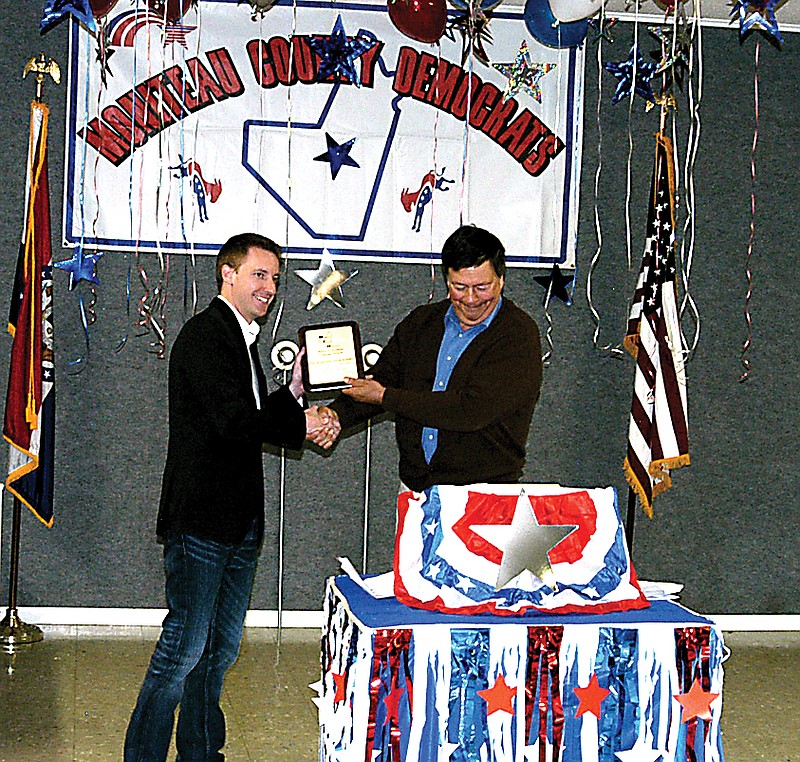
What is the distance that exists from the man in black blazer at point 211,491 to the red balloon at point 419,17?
192 centimetres

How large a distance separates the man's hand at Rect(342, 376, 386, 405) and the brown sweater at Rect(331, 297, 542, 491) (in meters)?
0.03

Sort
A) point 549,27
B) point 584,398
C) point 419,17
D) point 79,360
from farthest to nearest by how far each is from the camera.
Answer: point 584,398, point 79,360, point 549,27, point 419,17

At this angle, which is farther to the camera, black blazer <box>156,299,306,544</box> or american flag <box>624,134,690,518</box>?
american flag <box>624,134,690,518</box>

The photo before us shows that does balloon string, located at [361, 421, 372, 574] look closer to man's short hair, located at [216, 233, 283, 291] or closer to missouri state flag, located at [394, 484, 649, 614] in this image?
man's short hair, located at [216, 233, 283, 291]

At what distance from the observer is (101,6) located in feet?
14.9

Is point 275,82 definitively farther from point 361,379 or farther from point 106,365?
point 361,379

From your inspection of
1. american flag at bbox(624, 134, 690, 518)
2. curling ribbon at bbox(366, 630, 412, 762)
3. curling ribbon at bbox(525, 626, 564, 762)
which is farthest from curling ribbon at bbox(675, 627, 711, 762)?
american flag at bbox(624, 134, 690, 518)

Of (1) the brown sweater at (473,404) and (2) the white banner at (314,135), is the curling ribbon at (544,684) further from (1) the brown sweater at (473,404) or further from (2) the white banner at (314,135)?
(2) the white banner at (314,135)

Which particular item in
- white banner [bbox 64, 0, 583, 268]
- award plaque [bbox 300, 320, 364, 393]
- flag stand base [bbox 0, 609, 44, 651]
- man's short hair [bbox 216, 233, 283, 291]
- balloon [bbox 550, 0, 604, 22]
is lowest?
flag stand base [bbox 0, 609, 44, 651]

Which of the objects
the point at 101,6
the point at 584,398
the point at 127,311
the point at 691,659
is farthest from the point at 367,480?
the point at 691,659

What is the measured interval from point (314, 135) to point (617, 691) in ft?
10.1

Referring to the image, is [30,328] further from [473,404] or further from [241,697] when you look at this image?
[473,404]

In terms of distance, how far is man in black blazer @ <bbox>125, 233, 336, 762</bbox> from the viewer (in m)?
2.95

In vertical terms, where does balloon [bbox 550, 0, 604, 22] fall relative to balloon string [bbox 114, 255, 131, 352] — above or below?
above
